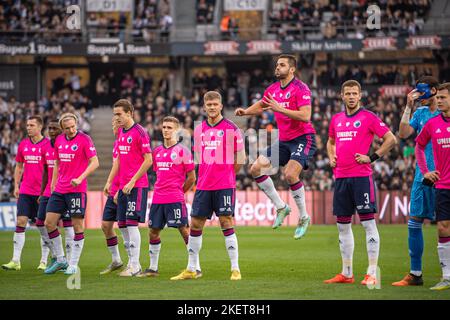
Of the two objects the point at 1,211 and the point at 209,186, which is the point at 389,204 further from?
the point at 209,186

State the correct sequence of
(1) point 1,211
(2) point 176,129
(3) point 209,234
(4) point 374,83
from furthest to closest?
1. (4) point 374,83
2. (1) point 1,211
3. (3) point 209,234
4. (2) point 176,129

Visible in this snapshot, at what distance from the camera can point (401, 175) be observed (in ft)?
110

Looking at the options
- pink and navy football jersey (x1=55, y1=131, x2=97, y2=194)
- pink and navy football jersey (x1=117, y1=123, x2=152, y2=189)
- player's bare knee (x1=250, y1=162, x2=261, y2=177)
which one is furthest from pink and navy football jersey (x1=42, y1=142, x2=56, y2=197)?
player's bare knee (x1=250, y1=162, x2=261, y2=177)

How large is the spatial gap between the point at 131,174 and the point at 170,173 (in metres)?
0.69

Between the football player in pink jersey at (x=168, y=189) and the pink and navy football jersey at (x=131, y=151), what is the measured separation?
11.5 inches

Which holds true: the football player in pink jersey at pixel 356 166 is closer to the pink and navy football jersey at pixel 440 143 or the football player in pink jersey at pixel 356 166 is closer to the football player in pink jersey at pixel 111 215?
the pink and navy football jersey at pixel 440 143

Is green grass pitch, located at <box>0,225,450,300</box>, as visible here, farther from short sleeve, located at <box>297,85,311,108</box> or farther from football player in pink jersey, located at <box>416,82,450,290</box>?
short sleeve, located at <box>297,85,311,108</box>

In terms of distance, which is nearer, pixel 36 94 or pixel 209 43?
pixel 209 43

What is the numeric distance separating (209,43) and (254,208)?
41.5 ft

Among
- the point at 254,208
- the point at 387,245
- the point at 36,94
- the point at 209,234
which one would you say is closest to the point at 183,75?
the point at 36,94

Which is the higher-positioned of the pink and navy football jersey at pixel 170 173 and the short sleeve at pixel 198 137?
the short sleeve at pixel 198 137

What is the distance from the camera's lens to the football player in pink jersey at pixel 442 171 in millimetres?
12266

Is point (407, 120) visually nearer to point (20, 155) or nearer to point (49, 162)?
point (49, 162)

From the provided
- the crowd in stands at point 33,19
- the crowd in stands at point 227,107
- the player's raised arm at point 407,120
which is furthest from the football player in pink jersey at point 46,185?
the crowd in stands at point 33,19
